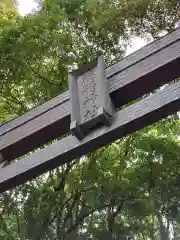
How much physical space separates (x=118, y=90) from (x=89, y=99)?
0.24 m

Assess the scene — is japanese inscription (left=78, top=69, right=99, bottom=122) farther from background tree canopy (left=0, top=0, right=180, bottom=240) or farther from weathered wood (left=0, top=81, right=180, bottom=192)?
background tree canopy (left=0, top=0, right=180, bottom=240)

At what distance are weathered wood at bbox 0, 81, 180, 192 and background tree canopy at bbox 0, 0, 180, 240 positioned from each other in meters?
2.09

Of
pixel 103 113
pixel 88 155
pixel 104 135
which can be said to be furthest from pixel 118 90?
pixel 88 155

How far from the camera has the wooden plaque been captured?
2414 mm

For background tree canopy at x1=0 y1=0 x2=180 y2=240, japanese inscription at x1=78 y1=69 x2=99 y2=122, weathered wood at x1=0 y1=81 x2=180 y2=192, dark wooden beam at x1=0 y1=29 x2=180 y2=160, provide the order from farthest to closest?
background tree canopy at x1=0 y1=0 x2=180 y2=240
japanese inscription at x1=78 y1=69 x2=99 y2=122
dark wooden beam at x1=0 y1=29 x2=180 y2=160
weathered wood at x1=0 y1=81 x2=180 y2=192

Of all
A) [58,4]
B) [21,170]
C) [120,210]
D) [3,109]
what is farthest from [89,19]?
[120,210]

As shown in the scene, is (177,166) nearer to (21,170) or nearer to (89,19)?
(89,19)

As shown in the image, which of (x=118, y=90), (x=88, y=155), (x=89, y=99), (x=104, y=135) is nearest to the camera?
(x=104, y=135)

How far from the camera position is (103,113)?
235 cm

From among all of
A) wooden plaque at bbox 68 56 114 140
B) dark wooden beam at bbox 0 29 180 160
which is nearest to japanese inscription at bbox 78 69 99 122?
wooden plaque at bbox 68 56 114 140

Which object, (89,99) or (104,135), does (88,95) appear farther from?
(104,135)

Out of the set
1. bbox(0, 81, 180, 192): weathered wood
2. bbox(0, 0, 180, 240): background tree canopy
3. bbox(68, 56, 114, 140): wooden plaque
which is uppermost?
bbox(0, 0, 180, 240): background tree canopy

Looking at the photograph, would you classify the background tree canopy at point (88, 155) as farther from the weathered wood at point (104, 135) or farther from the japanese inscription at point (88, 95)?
the weathered wood at point (104, 135)

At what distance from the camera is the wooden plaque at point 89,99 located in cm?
241
